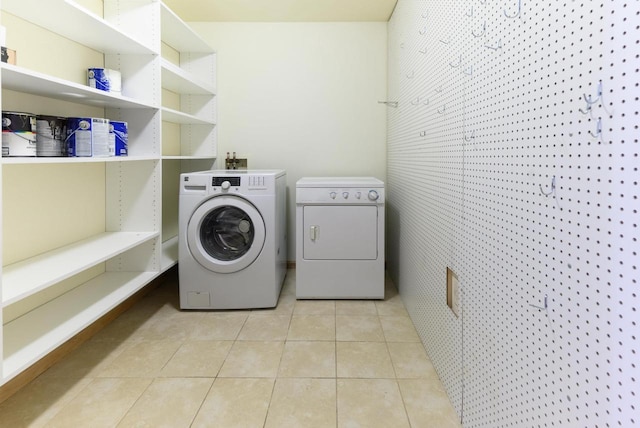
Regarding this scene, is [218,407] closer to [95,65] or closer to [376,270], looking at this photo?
[376,270]

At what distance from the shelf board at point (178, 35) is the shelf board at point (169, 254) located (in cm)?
158

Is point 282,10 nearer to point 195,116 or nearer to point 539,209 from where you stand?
point 195,116

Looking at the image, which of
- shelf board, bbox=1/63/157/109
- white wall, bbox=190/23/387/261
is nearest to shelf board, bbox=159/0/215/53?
white wall, bbox=190/23/387/261

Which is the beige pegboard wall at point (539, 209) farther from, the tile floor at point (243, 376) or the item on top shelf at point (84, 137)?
the item on top shelf at point (84, 137)

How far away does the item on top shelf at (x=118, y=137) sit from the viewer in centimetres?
202

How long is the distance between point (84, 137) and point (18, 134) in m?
0.34

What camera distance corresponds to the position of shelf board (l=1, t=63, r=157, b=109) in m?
1.35

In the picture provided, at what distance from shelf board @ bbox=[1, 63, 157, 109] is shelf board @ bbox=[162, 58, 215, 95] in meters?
0.45

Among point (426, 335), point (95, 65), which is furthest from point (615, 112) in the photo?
point (95, 65)

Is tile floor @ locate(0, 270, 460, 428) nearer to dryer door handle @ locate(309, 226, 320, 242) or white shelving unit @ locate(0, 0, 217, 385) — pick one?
white shelving unit @ locate(0, 0, 217, 385)

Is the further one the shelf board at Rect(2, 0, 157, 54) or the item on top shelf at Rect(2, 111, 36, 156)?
the shelf board at Rect(2, 0, 157, 54)

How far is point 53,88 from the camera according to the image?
1.62 m

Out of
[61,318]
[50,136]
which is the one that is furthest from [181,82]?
[61,318]

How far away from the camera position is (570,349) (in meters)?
0.83
